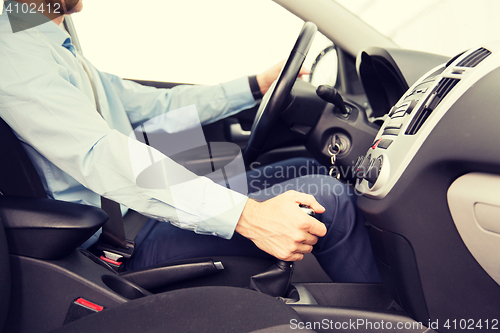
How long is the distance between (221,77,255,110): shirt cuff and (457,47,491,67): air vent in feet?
2.22

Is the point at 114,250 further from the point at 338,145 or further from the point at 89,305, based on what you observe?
the point at 338,145

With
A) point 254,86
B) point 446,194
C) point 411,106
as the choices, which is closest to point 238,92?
point 254,86

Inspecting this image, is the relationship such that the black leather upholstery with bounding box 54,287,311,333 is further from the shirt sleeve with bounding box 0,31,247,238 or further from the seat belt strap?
the seat belt strap

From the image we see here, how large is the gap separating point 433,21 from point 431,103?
77 cm

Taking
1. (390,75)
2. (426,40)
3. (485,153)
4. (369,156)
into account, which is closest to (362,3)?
(426,40)

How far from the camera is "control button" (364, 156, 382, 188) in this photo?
531 millimetres

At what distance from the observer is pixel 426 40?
42.8 inches

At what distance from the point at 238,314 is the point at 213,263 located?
261 mm

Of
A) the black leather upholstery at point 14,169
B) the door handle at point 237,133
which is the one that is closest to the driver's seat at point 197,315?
the black leather upholstery at point 14,169

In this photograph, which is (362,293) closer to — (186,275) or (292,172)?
(186,275)

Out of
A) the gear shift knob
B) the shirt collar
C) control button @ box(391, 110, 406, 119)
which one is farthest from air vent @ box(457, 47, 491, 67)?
the shirt collar

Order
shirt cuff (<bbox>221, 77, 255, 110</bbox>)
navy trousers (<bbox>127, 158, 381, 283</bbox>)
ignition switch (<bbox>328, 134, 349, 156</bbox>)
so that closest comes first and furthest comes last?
navy trousers (<bbox>127, 158, 381, 283</bbox>)
ignition switch (<bbox>328, 134, 349, 156</bbox>)
shirt cuff (<bbox>221, 77, 255, 110</bbox>)

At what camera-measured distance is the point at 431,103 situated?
0.49 m

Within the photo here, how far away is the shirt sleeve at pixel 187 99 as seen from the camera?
3.56ft
